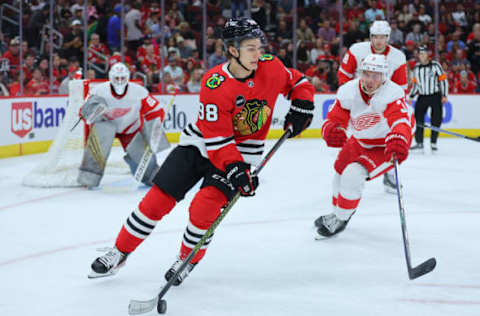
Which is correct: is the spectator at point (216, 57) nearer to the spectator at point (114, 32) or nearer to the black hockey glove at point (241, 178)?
the spectator at point (114, 32)

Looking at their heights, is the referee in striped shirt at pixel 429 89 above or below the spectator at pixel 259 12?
below

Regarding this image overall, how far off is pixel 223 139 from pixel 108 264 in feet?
2.49

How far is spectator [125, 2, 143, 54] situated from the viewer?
30.0 ft

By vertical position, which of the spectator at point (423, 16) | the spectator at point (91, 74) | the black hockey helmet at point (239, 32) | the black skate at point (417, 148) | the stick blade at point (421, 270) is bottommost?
the black skate at point (417, 148)

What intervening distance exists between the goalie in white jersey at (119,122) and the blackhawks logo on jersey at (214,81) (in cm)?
271

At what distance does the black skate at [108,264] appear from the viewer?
2.76 metres

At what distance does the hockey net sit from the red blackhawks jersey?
296 cm

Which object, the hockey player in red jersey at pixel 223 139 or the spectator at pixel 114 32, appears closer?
the hockey player in red jersey at pixel 223 139

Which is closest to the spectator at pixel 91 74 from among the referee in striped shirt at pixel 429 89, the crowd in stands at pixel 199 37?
the crowd in stands at pixel 199 37

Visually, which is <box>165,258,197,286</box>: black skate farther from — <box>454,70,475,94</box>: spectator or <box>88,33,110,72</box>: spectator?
<box>454,70,475,94</box>: spectator

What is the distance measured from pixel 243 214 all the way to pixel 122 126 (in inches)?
61.0

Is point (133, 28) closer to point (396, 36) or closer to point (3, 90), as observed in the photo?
point (3, 90)

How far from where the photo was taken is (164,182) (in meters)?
2.61

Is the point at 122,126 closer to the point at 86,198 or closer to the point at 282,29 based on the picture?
the point at 86,198
